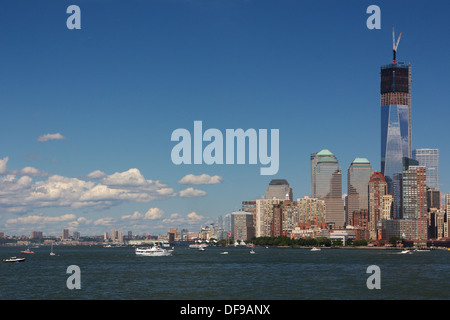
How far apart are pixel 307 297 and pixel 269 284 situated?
63.3ft

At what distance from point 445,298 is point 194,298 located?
3414 centimetres

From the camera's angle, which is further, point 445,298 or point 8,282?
point 8,282

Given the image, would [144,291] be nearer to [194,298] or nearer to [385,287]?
[194,298]

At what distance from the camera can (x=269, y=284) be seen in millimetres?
99938
